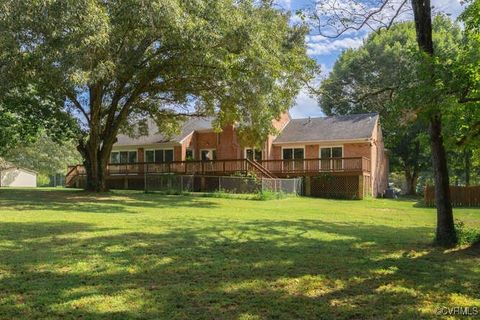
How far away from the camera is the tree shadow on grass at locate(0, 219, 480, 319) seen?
489cm

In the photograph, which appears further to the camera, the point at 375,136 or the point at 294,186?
the point at 375,136

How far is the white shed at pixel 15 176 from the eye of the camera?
5428 cm

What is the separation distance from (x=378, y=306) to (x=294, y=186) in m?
23.2

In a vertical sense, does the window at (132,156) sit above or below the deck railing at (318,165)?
above

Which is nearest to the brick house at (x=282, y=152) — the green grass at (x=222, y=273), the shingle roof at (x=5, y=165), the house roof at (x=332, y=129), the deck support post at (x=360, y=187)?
the house roof at (x=332, y=129)

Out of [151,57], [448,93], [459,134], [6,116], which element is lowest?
[459,134]

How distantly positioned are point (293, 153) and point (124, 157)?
14667 mm

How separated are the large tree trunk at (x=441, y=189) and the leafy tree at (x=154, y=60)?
4413 millimetres

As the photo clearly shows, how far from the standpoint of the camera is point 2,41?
47.2ft

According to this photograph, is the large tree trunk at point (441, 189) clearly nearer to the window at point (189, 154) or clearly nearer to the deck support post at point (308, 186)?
the deck support post at point (308, 186)

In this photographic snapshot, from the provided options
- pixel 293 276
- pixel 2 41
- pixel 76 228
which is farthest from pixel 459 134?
pixel 2 41

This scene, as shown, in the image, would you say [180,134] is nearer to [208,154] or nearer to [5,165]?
[208,154]

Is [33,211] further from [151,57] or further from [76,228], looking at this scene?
[151,57]

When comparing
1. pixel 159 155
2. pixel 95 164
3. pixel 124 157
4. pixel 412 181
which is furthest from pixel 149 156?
pixel 412 181
